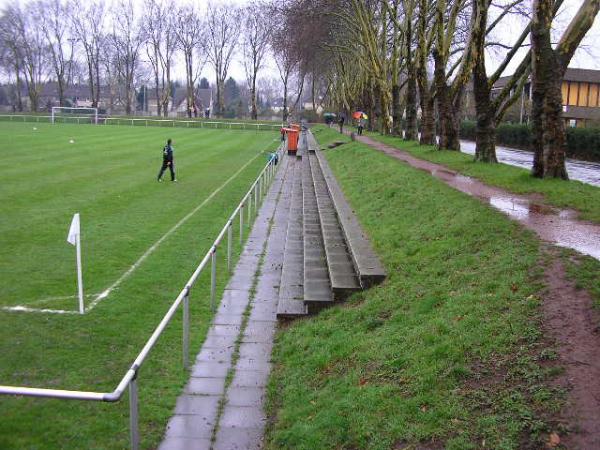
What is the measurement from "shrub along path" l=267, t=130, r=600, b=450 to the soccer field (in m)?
1.64

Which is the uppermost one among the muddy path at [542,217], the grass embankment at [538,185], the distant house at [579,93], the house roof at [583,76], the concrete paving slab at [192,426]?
the house roof at [583,76]

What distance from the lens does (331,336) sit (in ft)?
27.1

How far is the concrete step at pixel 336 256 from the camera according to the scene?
973 cm

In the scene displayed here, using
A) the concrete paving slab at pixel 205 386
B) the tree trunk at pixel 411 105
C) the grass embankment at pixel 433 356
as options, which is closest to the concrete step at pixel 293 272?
the grass embankment at pixel 433 356

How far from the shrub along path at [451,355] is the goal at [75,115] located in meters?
73.0

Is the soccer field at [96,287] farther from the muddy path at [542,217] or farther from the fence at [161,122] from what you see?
the fence at [161,122]

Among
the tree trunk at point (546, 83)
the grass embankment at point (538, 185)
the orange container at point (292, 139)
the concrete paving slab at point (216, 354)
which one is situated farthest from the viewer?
the orange container at point (292, 139)

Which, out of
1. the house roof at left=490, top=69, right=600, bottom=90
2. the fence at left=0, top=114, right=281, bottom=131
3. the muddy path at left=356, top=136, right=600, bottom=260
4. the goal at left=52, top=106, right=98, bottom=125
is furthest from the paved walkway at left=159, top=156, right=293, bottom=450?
the goal at left=52, top=106, right=98, bottom=125

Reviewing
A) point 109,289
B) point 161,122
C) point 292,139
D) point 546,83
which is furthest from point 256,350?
point 161,122

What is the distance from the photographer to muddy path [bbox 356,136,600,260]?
28.6 feet

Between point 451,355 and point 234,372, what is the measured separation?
2.95 meters

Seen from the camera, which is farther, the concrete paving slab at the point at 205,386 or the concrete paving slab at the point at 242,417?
the concrete paving slab at the point at 205,386

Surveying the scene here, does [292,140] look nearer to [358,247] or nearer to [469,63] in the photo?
[469,63]

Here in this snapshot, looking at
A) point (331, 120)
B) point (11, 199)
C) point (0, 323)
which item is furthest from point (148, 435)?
point (331, 120)
